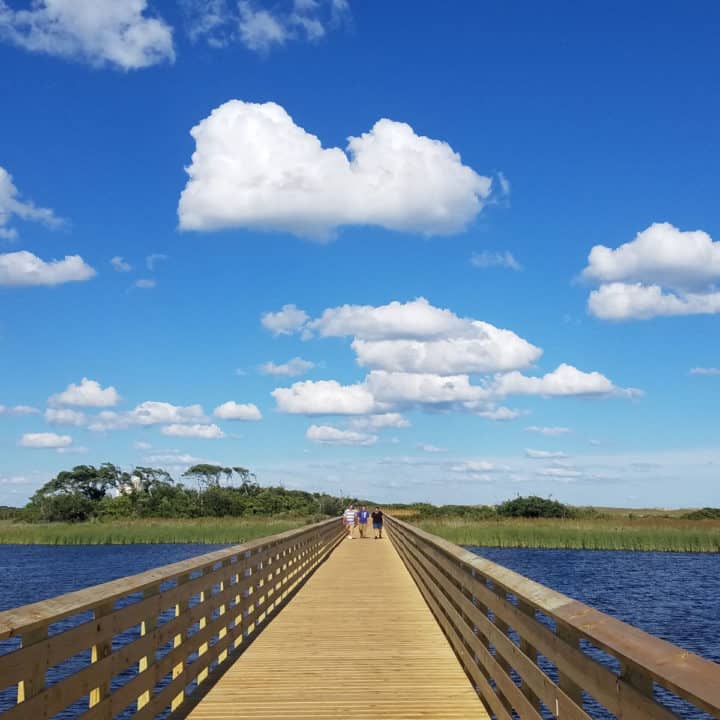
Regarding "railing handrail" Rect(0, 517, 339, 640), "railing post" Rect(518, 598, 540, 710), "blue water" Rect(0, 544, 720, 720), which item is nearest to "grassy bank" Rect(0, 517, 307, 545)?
"blue water" Rect(0, 544, 720, 720)

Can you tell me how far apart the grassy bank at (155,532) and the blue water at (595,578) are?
108cm

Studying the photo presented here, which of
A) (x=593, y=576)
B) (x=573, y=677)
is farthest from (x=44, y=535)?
(x=573, y=677)

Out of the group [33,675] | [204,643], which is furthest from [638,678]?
[204,643]

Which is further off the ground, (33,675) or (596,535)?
(33,675)

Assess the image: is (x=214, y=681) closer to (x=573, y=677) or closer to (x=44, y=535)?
(x=573, y=677)

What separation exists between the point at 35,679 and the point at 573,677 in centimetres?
244

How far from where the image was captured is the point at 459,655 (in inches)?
328

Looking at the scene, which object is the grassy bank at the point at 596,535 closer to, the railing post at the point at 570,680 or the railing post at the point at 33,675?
the railing post at the point at 570,680

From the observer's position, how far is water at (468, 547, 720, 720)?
2086 cm

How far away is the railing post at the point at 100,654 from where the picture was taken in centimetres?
476

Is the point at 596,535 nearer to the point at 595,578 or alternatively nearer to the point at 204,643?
the point at 595,578

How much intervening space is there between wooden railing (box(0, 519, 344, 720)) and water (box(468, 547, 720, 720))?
6575 millimetres

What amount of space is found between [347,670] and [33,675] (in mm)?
4598

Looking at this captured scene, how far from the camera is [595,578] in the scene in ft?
108
